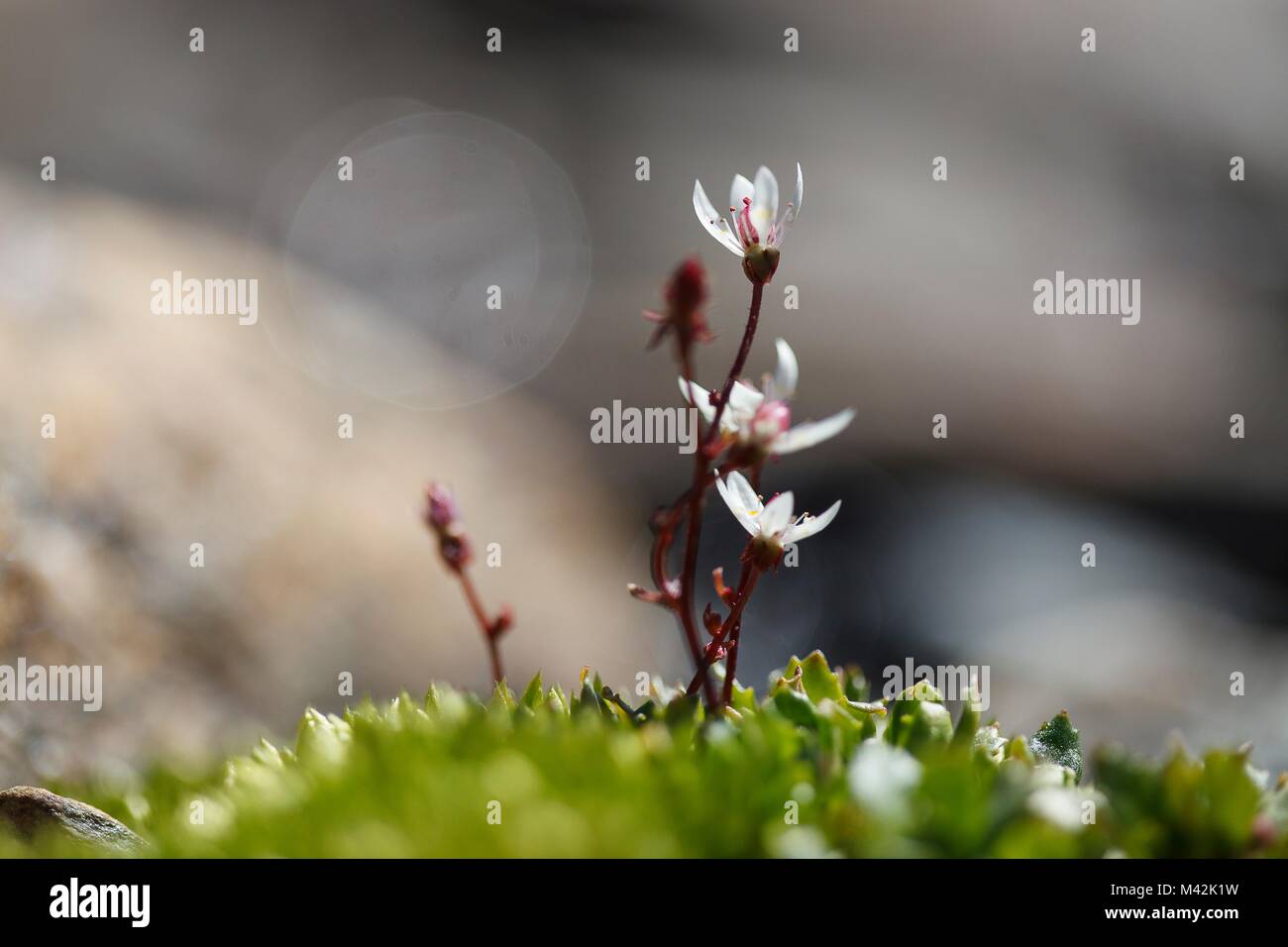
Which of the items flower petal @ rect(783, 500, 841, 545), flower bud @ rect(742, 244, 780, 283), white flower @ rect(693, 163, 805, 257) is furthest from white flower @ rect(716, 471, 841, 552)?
white flower @ rect(693, 163, 805, 257)

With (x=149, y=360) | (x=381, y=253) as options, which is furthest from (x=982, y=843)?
(x=381, y=253)

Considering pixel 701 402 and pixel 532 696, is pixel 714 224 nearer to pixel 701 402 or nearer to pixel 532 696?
pixel 701 402

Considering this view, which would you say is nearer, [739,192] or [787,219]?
[787,219]

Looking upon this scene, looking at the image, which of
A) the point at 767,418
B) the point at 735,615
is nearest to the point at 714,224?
the point at 767,418

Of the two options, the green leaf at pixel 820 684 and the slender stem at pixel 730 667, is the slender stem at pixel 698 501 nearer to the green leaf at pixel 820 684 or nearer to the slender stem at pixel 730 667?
the slender stem at pixel 730 667

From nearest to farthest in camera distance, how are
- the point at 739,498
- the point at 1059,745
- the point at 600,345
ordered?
the point at 739,498 < the point at 1059,745 < the point at 600,345

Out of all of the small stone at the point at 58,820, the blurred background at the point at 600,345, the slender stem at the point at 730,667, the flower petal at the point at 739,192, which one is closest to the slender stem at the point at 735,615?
the slender stem at the point at 730,667
